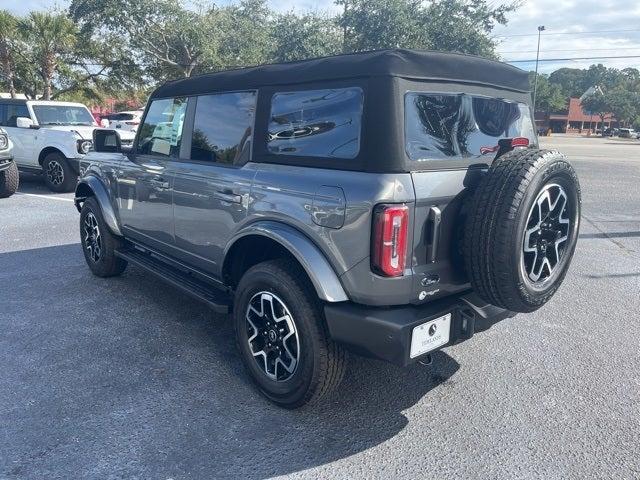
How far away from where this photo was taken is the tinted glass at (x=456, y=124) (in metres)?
2.58

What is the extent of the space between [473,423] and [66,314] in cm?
334

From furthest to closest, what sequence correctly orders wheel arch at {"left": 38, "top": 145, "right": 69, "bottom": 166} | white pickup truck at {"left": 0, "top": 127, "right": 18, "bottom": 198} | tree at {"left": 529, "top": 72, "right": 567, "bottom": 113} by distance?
tree at {"left": 529, "top": 72, "right": 567, "bottom": 113}
wheel arch at {"left": 38, "top": 145, "right": 69, "bottom": 166}
white pickup truck at {"left": 0, "top": 127, "right": 18, "bottom": 198}

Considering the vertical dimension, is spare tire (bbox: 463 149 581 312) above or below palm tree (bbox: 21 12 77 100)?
below

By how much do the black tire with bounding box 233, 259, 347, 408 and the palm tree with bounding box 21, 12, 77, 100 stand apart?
85.1ft

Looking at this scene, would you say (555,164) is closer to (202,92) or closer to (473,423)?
(473,423)

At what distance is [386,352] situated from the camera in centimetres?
245

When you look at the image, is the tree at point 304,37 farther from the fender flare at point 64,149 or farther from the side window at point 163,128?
the side window at point 163,128

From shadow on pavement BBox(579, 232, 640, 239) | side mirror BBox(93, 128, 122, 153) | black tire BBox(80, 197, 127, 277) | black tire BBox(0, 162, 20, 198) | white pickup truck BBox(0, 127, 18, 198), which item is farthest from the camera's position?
black tire BBox(0, 162, 20, 198)

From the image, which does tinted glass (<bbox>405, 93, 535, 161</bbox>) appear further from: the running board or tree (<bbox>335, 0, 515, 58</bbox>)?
tree (<bbox>335, 0, 515, 58</bbox>)

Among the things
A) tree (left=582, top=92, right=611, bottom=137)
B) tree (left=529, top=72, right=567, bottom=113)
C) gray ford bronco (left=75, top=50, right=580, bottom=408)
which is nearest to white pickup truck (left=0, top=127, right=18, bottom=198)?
gray ford bronco (left=75, top=50, right=580, bottom=408)

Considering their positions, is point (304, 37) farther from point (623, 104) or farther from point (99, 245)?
point (623, 104)

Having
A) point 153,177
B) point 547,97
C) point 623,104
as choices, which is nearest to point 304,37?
point 153,177

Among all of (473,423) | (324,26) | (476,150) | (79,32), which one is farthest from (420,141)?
(79,32)

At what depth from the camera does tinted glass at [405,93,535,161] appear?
2.58 m
